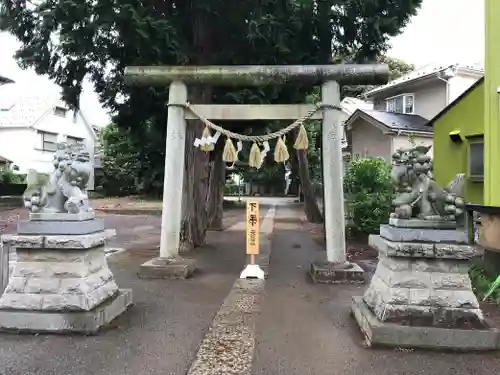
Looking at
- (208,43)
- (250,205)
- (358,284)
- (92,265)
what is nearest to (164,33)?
(208,43)

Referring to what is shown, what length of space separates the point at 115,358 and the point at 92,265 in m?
1.28

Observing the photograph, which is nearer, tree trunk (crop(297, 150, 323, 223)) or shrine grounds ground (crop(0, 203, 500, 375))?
shrine grounds ground (crop(0, 203, 500, 375))

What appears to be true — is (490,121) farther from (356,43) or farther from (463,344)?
(463,344)

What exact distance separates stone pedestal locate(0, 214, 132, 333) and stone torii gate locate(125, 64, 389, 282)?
10.2ft

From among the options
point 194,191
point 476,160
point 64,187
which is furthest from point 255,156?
point 476,160

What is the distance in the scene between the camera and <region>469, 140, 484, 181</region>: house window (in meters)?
11.8

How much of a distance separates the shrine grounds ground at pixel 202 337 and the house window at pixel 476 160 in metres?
6.50

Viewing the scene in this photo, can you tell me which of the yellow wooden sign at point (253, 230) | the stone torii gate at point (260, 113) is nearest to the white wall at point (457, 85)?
the stone torii gate at point (260, 113)

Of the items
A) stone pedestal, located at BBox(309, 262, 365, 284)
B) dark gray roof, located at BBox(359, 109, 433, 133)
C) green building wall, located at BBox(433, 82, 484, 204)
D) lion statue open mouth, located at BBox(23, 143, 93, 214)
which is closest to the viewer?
Answer: lion statue open mouth, located at BBox(23, 143, 93, 214)

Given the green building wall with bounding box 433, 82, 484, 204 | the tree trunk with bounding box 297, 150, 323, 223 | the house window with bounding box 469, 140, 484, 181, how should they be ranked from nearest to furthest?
the house window with bounding box 469, 140, 484, 181
the green building wall with bounding box 433, 82, 484, 204
the tree trunk with bounding box 297, 150, 323, 223

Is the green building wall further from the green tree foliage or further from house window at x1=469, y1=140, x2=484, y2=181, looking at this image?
the green tree foliage

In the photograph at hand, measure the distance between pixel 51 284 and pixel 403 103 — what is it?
21273mm

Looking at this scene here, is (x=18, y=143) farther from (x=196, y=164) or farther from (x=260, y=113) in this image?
(x=260, y=113)

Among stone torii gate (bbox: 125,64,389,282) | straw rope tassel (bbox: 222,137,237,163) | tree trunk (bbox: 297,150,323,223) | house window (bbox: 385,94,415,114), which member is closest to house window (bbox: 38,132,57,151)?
tree trunk (bbox: 297,150,323,223)
